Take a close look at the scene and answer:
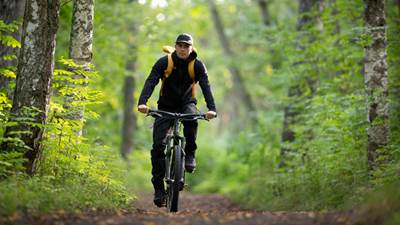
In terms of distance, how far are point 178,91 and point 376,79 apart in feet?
11.4

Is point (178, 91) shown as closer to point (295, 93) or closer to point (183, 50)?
point (183, 50)

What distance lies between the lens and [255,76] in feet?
123

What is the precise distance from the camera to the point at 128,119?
25594mm

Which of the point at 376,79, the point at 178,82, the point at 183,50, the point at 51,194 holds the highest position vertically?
the point at 183,50

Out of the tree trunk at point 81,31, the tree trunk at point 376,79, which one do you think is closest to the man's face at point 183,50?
the tree trunk at point 81,31

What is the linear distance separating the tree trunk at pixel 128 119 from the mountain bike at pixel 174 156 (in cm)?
1577

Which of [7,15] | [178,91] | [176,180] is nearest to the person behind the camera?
[176,180]

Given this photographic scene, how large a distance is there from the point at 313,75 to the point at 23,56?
30.8ft

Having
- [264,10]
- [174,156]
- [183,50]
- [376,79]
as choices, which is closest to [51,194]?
[174,156]

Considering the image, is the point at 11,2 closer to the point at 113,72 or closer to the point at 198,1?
the point at 113,72

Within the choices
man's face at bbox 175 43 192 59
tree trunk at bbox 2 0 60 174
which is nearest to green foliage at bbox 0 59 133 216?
tree trunk at bbox 2 0 60 174

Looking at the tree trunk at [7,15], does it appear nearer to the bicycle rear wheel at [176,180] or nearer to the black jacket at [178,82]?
the black jacket at [178,82]

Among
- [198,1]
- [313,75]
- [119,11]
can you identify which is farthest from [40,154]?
[198,1]

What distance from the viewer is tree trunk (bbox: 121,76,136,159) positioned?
83.6 feet
